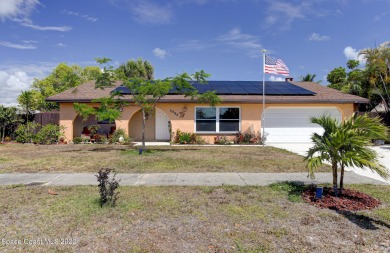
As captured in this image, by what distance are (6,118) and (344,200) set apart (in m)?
19.0

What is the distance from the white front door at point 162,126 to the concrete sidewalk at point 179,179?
10615 mm

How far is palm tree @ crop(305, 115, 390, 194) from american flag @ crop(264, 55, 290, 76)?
1018 cm

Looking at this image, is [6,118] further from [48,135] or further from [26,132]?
[48,135]

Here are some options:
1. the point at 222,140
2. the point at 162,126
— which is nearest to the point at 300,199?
the point at 222,140

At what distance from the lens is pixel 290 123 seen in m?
17.1

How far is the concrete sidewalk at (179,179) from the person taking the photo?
21.8 ft

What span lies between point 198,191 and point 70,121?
13270 mm

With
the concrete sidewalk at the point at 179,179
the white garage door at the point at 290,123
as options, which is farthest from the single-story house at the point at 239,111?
the concrete sidewalk at the point at 179,179

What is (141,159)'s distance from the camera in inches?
396

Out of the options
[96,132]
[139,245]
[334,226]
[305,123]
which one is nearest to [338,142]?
[334,226]

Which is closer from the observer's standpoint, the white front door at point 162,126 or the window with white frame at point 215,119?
the window with white frame at point 215,119

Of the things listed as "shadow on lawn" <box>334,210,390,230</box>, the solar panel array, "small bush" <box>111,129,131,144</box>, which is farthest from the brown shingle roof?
"shadow on lawn" <box>334,210,390,230</box>

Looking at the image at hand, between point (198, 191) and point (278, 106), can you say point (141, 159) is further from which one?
point (278, 106)

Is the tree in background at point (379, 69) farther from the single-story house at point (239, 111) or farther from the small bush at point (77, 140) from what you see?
the small bush at point (77, 140)
